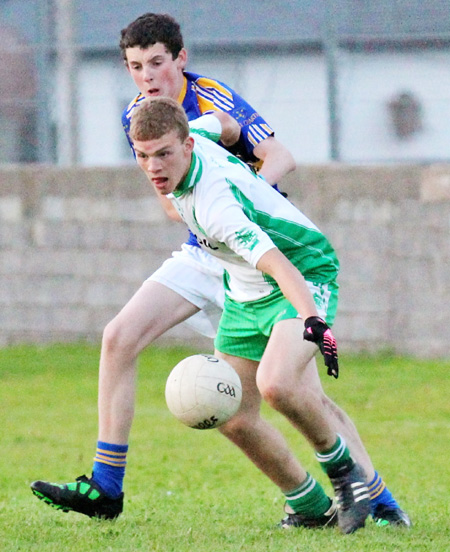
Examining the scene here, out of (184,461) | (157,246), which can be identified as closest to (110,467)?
(184,461)

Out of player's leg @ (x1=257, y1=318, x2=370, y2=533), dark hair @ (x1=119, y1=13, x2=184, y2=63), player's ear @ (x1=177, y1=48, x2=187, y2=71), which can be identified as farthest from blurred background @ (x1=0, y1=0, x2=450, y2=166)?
player's leg @ (x1=257, y1=318, x2=370, y2=533)

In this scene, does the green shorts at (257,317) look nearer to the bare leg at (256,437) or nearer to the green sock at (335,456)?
the bare leg at (256,437)

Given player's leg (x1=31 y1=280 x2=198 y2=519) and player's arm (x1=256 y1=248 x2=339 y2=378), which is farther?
player's leg (x1=31 y1=280 x2=198 y2=519)

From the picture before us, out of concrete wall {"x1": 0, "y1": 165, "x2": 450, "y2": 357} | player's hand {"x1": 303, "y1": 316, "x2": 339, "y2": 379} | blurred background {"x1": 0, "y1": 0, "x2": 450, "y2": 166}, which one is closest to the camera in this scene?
player's hand {"x1": 303, "y1": 316, "x2": 339, "y2": 379}

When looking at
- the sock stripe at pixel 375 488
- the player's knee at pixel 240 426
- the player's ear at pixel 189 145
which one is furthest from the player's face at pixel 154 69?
the sock stripe at pixel 375 488

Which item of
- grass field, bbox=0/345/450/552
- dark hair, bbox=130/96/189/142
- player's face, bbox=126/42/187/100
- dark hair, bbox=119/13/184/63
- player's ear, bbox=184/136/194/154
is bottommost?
grass field, bbox=0/345/450/552

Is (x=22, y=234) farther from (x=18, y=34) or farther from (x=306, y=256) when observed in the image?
(x=306, y=256)

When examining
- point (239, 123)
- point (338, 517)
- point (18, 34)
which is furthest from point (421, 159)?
point (338, 517)

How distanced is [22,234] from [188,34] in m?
2.89

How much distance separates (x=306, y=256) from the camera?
506 centimetres

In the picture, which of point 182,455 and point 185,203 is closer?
point 185,203

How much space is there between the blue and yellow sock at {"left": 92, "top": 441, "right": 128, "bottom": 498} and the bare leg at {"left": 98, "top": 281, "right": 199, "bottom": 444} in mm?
40

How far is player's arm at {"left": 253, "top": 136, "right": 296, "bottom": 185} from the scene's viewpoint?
5.29m

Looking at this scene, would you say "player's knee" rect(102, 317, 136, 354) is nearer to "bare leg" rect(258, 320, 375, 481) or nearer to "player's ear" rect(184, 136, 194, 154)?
"bare leg" rect(258, 320, 375, 481)
